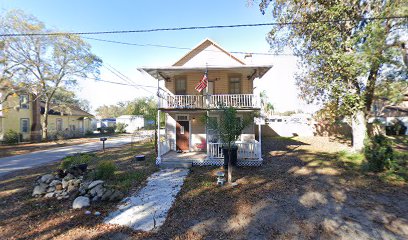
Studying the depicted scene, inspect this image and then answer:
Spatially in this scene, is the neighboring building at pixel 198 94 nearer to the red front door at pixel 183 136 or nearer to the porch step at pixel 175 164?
the red front door at pixel 183 136

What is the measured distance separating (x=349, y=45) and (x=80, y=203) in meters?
13.2

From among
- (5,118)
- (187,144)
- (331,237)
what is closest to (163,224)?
(331,237)

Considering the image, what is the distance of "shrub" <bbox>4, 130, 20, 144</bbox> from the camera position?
20.0m

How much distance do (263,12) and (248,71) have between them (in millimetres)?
4052

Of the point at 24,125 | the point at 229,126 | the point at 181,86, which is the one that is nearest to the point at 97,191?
the point at 229,126

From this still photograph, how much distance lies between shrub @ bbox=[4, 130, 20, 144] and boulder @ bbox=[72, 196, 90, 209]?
21979mm

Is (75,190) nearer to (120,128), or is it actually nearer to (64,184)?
(64,184)

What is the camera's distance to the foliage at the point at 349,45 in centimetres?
767

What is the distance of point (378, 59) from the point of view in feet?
24.4

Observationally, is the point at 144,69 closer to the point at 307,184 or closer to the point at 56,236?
the point at 56,236

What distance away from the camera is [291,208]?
5473 mm

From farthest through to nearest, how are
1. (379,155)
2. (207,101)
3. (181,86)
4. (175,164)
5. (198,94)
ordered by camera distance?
(181,86) → (198,94) → (207,101) → (175,164) → (379,155)

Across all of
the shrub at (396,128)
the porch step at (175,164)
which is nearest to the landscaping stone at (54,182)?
the porch step at (175,164)

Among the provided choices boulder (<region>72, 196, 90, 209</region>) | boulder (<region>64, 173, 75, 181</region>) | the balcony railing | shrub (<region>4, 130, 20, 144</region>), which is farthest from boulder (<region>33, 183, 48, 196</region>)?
shrub (<region>4, 130, 20, 144</region>)
